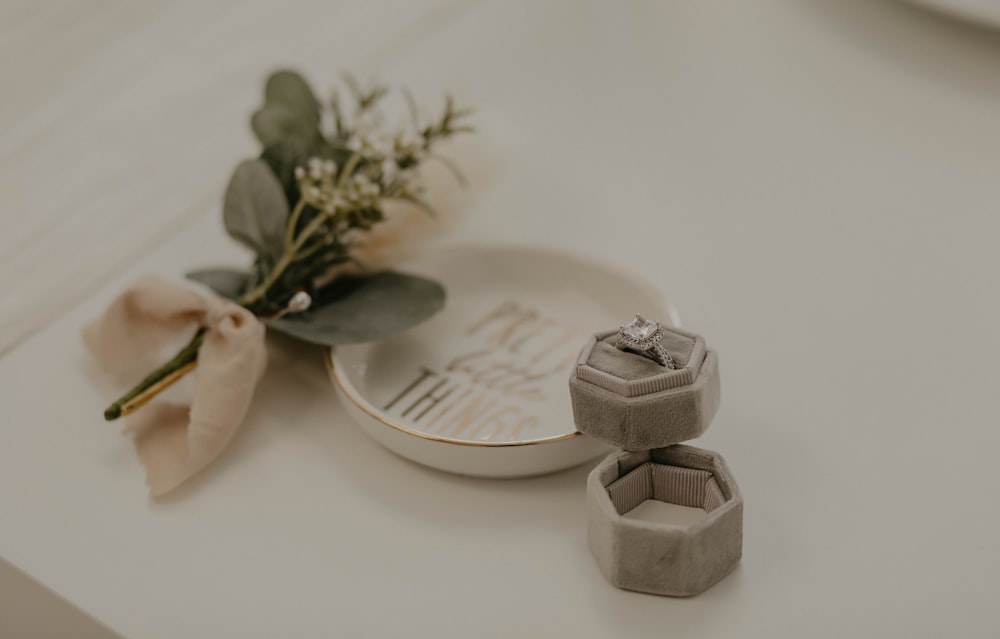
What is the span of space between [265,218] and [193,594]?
0.96 feet

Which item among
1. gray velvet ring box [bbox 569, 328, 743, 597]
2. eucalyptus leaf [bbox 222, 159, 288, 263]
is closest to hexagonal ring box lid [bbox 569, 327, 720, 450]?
gray velvet ring box [bbox 569, 328, 743, 597]

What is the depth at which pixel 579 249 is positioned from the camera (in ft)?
3.01

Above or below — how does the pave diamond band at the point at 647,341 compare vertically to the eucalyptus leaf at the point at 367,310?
above

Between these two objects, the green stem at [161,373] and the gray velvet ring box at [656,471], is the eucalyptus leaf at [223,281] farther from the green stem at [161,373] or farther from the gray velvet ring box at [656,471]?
the gray velvet ring box at [656,471]

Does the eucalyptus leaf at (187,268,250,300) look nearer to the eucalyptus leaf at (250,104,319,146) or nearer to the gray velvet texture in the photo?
the eucalyptus leaf at (250,104,319,146)

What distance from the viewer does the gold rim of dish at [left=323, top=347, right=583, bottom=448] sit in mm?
Result: 710

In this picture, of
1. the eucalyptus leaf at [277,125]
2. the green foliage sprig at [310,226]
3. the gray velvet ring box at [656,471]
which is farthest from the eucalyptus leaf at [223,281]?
the gray velvet ring box at [656,471]

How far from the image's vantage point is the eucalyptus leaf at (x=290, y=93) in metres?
0.94

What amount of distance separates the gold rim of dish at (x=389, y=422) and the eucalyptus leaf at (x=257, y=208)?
0.35ft

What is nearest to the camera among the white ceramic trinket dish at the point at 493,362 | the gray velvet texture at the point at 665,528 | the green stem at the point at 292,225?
the gray velvet texture at the point at 665,528

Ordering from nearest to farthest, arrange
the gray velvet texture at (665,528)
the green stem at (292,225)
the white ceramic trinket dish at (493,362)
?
the gray velvet texture at (665,528) < the white ceramic trinket dish at (493,362) < the green stem at (292,225)

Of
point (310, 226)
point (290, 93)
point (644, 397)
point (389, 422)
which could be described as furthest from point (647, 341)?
point (290, 93)

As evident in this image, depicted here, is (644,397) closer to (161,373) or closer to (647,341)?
(647,341)

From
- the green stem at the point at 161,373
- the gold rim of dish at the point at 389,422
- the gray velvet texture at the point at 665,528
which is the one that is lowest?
the gray velvet texture at the point at 665,528
